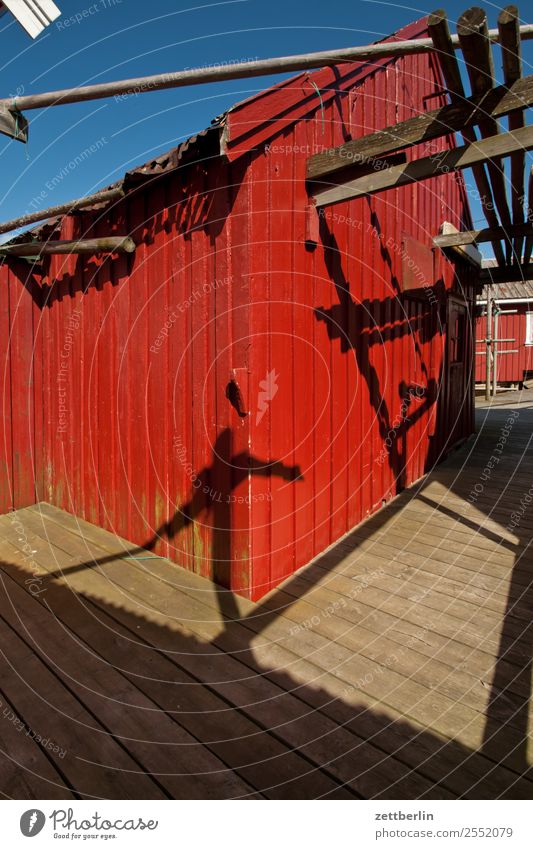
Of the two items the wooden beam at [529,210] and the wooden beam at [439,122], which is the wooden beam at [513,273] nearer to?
the wooden beam at [529,210]

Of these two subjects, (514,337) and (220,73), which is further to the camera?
(514,337)

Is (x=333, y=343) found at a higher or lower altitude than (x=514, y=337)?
lower

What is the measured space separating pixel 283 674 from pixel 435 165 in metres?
3.35

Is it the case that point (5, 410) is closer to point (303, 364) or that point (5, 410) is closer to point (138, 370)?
point (138, 370)

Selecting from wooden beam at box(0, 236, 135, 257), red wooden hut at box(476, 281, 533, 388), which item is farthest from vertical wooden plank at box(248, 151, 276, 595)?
red wooden hut at box(476, 281, 533, 388)

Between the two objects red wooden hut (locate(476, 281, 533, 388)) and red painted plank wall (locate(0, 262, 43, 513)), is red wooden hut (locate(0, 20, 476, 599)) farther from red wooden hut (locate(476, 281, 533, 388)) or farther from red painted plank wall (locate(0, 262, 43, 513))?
red wooden hut (locate(476, 281, 533, 388))

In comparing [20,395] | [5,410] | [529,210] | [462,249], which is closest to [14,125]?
[20,395]

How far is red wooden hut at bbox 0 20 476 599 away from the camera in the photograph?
11.1 ft

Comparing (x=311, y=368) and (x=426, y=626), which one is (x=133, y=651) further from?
(x=311, y=368)

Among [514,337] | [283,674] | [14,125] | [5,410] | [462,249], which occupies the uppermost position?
[462,249]

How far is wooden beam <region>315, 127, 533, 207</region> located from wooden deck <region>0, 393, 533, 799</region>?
116 inches

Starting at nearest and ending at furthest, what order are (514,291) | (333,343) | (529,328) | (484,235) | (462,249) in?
(333,343) < (484,235) < (462,249) < (529,328) < (514,291)

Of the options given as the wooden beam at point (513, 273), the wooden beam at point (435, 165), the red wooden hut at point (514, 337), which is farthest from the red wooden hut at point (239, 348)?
the red wooden hut at point (514, 337)

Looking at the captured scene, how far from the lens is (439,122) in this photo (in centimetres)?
286
